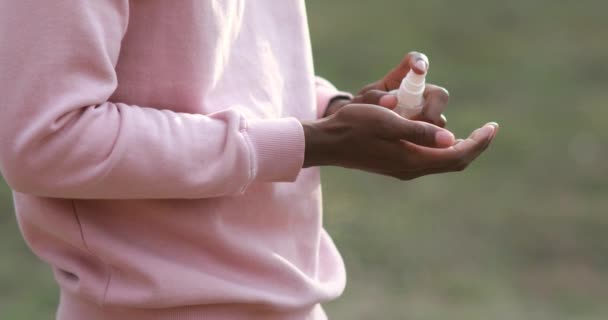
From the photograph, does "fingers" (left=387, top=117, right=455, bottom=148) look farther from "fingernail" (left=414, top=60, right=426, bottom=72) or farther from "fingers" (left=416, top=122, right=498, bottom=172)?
"fingernail" (left=414, top=60, right=426, bottom=72)

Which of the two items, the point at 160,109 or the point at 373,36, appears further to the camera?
the point at 373,36

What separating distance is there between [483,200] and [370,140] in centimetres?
345

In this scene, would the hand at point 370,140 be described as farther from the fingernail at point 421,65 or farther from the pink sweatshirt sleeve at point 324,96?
the pink sweatshirt sleeve at point 324,96

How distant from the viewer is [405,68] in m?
1.84

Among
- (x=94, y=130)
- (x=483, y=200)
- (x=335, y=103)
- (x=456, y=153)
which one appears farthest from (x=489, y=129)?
(x=483, y=200)

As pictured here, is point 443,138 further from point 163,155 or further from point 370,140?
point 163,155

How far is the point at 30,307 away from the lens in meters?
3.84

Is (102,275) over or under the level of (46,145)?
under

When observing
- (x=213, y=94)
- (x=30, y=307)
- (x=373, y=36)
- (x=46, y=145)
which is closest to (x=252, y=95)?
(x=213, y=94)

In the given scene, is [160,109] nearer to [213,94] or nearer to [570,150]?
[213,94]

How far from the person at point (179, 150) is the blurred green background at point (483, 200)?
7.54 ft

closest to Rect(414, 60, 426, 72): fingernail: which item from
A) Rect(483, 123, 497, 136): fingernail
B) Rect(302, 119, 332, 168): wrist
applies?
Rect(483, 123, 497, 136): fingernail

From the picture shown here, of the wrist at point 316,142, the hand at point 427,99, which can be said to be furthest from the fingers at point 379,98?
the wrist at point 316,142

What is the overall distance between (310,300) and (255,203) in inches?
7.3
